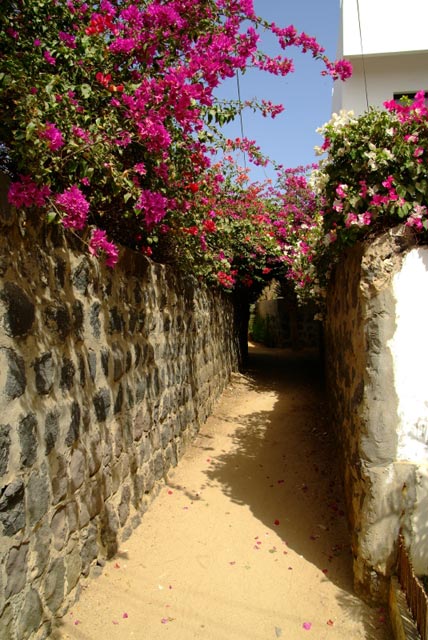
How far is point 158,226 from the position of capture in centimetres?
412

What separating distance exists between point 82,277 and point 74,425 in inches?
32.5

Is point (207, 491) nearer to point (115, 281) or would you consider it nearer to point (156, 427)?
point (156, 427)

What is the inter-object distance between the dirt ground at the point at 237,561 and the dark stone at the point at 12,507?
78 cm

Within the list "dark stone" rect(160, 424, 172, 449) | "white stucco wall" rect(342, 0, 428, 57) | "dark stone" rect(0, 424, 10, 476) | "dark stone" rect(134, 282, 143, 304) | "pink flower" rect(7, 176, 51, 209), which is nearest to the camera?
"dark stone" rect(0, 424, 10, 476)

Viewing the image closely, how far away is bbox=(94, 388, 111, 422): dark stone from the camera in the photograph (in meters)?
3.00

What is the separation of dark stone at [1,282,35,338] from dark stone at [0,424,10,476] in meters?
0.38

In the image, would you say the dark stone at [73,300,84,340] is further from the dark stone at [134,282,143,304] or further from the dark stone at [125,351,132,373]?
the dark stone at [134,282,143,304]

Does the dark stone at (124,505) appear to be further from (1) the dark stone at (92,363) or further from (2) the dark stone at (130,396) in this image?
(1) the dark stone at (92,363)

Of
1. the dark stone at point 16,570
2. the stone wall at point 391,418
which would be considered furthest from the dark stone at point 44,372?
the stone wall at point 391,418

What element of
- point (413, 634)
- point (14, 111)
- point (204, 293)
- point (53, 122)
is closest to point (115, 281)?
point (53, 122)

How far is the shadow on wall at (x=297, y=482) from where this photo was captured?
10.8 ft

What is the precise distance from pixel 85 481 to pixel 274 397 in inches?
235

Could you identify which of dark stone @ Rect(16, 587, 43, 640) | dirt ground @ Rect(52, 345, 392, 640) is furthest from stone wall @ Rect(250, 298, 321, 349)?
dark stone @ Rect(16, 587, 43, 640)

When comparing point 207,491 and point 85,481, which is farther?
point 207,491
